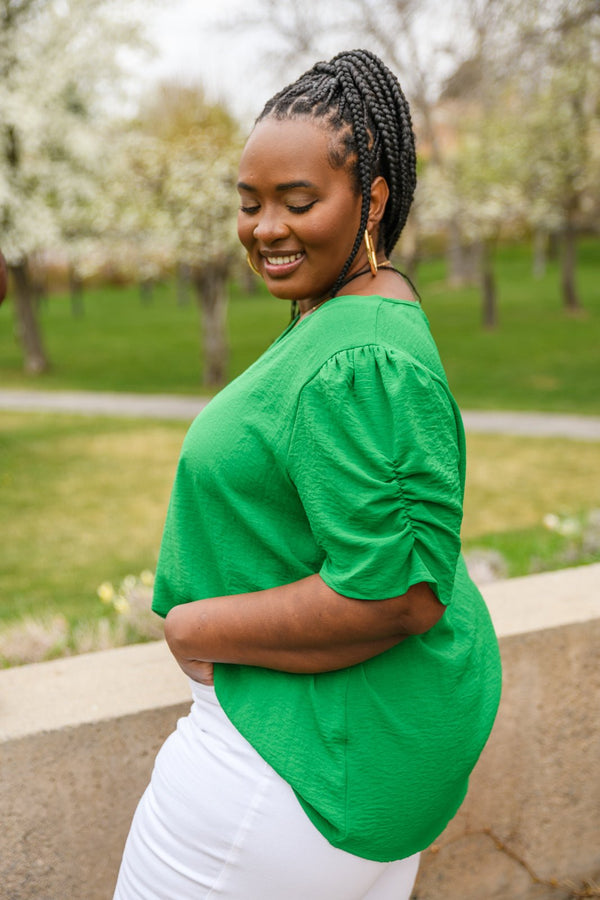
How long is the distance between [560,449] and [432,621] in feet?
35.1

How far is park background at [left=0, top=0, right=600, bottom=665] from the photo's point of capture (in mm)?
7691

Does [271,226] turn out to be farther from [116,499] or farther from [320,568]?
[116,499]

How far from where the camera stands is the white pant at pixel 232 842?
4.14 ft

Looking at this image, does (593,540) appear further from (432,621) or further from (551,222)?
(551,222)

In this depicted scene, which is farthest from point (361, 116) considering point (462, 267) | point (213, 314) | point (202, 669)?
point (462, 267)

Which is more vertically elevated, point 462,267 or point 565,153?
point 565,153

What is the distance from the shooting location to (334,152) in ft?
4.17

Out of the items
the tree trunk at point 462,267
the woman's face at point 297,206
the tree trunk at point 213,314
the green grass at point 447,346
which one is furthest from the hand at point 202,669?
the tree trunk at point 462,267

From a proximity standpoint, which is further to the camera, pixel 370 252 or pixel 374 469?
pixel 370 252

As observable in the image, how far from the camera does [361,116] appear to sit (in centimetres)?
130

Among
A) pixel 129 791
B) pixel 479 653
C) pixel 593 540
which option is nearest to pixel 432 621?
pixel 479 653

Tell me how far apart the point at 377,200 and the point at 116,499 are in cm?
828

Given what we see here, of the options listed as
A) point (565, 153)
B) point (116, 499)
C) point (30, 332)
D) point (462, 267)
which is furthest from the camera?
point (462, 267)

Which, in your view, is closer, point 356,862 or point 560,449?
point 356,862
